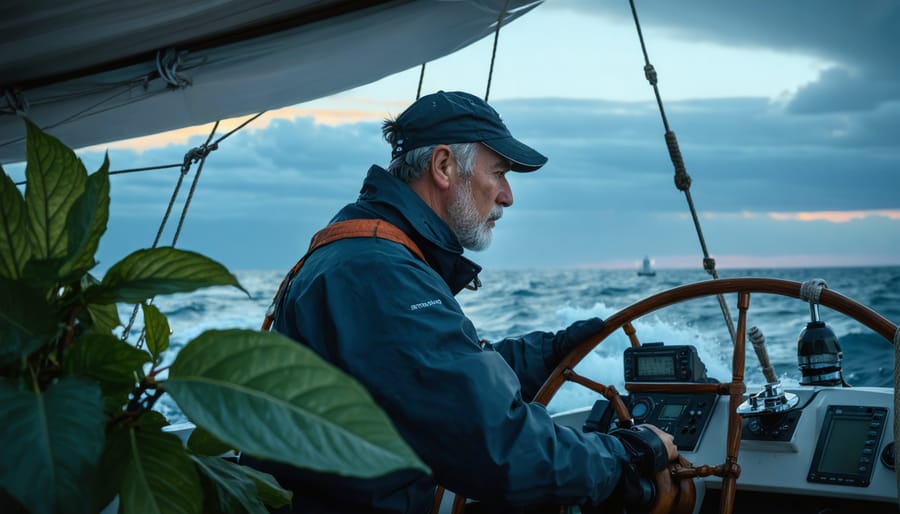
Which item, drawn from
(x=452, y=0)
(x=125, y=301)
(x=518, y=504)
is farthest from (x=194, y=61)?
(x=125, y=301)

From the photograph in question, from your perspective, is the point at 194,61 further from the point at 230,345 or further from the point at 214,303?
the point at 214,303

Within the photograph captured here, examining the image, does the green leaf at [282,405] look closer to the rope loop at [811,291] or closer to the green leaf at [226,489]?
the green leaf at [226,489]

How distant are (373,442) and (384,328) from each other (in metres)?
0.87

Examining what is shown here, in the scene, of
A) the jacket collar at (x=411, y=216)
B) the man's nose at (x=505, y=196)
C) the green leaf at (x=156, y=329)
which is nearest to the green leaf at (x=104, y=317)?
the green leaf at (x=156, y=329)

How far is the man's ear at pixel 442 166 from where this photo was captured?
1.88 m

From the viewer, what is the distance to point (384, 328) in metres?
1.40

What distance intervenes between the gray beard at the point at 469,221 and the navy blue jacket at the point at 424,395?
0.33 m

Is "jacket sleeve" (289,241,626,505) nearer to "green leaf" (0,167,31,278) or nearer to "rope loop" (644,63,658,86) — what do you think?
"green leaf" (0,167,31,278)

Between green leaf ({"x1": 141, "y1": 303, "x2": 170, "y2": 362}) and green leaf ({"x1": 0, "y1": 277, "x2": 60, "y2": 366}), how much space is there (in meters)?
0.17

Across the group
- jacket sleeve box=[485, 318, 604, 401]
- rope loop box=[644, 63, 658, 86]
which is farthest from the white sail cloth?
jacket sleeve box=[485, 318, 604, 401]

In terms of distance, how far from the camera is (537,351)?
7.18 feet

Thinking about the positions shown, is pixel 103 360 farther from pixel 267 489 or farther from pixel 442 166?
pixel 442 166

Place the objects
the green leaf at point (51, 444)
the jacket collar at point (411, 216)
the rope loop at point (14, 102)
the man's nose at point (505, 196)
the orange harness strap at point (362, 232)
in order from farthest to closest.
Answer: the rope loop at point (14, 102) → the man's nose at point (505, 196) → the jacket collar at point (411, 216) → the orange harness strap at point (362, 232) → the green leaf at point (51, 444)

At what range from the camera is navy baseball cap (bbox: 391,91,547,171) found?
187cm
